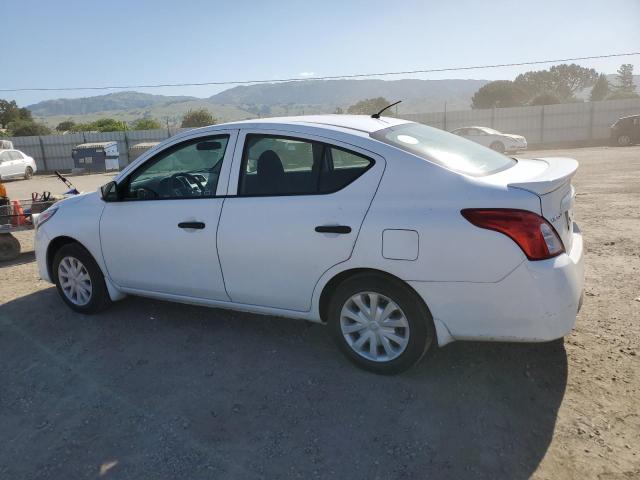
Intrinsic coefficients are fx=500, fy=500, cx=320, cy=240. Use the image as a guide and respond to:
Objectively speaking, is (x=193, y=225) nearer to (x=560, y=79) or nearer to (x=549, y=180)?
(x=549, y=180)

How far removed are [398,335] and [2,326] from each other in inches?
144

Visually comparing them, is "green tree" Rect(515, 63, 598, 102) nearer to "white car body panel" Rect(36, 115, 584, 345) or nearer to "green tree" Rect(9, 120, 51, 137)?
"green tree" Rect(9, 120, 51, 137)

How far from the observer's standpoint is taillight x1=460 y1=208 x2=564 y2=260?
8.95 ft

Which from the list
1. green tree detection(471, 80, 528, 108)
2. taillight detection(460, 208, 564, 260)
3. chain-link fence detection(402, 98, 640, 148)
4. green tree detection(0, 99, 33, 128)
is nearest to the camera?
taillight detection(460, 208, 564, 260)

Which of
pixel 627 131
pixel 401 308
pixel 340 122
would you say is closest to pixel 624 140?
pixel 627 131

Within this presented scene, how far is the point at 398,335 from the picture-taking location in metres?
3.21

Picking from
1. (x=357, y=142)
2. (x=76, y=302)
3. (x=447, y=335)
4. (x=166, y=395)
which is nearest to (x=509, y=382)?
(x=447, y=335)

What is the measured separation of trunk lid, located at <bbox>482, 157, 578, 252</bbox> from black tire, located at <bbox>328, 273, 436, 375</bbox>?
0.88 meters

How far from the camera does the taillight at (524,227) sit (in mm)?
2727

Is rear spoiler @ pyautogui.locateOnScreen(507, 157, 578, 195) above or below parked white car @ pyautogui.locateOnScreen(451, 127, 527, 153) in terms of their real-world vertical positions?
above

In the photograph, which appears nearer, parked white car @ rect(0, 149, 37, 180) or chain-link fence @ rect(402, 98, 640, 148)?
parked white car @ rect(0, 149, 37, 180)

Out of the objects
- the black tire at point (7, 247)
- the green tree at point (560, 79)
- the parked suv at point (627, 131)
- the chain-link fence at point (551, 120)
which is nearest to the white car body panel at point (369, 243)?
the black tire at point (7, 247)

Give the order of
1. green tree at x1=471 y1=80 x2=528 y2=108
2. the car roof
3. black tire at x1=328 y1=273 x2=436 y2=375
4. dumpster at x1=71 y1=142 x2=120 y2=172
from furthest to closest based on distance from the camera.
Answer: green tree at x1=471 y1=80 x2=528 y2=108 < dumpster at x1=71 y1=142 x2=120 y2=172 < the car roof < black tire at x1=328 y1=273 x2=436 y2=375

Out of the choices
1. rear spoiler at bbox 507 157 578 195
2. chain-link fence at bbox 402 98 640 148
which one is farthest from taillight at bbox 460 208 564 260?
chain-link fence at bbox 402 98 640 148
